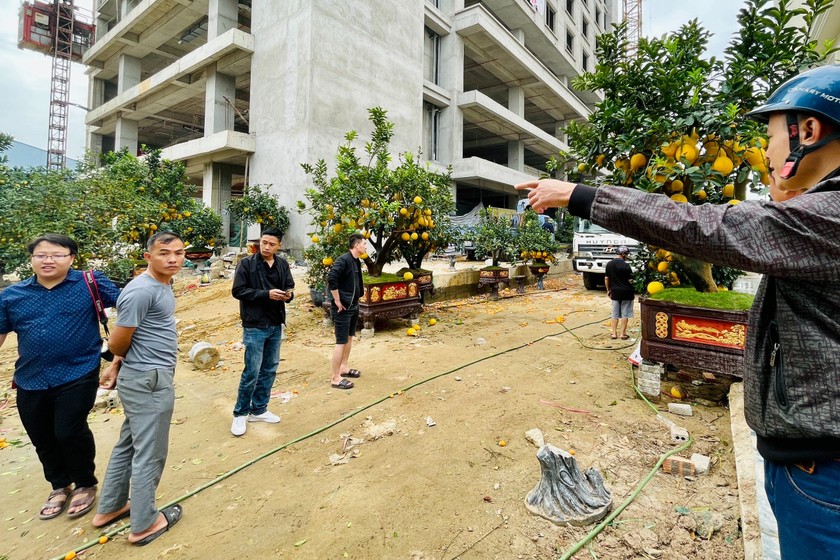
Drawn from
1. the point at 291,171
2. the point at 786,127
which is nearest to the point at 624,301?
the point at 786,127

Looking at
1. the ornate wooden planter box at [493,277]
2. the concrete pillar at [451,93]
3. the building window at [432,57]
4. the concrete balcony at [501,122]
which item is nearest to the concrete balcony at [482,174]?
the concrete pillar at [451,93]

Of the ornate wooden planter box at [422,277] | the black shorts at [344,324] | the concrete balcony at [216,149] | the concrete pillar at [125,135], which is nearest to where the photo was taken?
the black shorts at [344,324]

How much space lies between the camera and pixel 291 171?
49.1 ft

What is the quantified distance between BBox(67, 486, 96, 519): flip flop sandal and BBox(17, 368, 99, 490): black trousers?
4 centimetres

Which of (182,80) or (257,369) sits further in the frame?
(182,80)

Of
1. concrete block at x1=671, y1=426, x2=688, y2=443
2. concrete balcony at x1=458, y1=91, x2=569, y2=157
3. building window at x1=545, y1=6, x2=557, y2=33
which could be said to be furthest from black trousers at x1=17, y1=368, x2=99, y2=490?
building window at x1=545, y1=6, x2=557, y2=33

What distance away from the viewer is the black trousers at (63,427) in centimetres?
269

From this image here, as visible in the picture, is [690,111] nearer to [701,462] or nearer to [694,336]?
[694,336]

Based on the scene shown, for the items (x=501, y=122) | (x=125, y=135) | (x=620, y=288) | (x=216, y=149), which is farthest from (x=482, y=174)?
(x=125, y=135)

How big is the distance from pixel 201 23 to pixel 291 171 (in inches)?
454

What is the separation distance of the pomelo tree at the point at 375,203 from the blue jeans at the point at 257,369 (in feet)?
11.6

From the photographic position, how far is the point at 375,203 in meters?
7.55

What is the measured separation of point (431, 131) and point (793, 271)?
21570 millimetres

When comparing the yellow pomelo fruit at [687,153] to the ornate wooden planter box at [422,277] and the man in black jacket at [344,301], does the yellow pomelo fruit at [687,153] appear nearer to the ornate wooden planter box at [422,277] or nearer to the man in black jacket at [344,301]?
the man in black jacket at [344,301]
